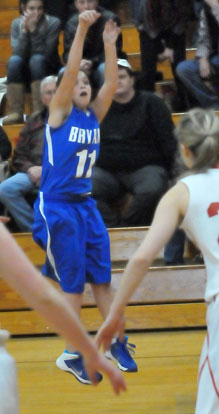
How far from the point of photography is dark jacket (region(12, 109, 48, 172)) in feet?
22.3

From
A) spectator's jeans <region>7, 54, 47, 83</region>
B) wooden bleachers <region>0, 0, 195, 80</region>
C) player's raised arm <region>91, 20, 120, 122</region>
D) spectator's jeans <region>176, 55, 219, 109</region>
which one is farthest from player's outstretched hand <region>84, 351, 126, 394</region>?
wooden bleachers <region>0, 0, 195, 80</region>

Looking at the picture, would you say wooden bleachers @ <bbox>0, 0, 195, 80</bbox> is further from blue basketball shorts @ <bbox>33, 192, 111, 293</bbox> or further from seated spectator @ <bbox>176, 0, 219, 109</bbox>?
blue basketball shorts @ <bbox>33, 192, 111, 293</bbox>

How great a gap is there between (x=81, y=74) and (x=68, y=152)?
42cm

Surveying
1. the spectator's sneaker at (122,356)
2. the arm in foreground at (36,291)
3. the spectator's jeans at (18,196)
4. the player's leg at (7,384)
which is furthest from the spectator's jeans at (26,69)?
the arm in foreground at (36,291)

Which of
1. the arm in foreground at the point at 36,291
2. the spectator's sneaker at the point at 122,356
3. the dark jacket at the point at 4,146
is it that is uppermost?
the arm in foreground at the point at 36,291

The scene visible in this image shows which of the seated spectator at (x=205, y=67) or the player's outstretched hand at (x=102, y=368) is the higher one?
the player's outstretched hand at (x=102, y=368)

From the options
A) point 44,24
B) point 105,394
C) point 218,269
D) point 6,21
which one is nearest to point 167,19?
point 44,24

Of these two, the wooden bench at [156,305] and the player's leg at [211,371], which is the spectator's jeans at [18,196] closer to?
the wooden bench at [156,305]

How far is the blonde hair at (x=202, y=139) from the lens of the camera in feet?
Answer: 10.7

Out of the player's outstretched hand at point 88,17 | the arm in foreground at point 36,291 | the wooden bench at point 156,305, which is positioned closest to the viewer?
the arm in foreground at point 36,291

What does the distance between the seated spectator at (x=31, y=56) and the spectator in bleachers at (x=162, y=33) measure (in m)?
0.83

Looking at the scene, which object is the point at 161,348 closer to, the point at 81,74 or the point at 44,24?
the point at 81,74

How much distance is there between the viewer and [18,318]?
21.2 ft

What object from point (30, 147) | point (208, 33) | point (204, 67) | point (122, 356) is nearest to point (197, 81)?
point (204, 67)
